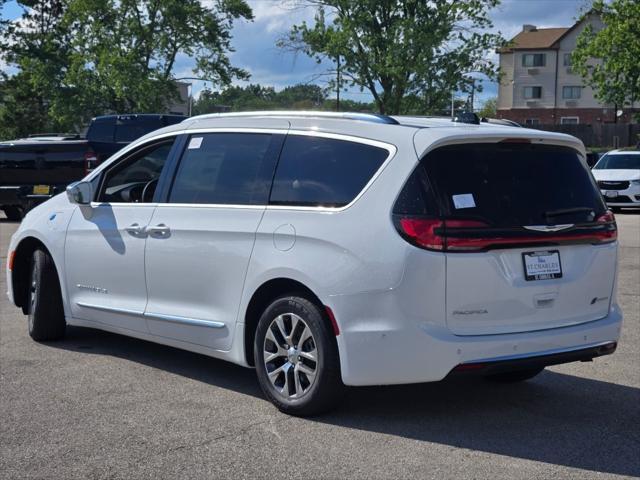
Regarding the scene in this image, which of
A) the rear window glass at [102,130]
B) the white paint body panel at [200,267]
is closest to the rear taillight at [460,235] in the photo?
the white paint body panel at [200,267]

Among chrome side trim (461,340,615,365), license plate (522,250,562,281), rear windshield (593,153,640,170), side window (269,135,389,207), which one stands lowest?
rear windshield (593,153,640,170)

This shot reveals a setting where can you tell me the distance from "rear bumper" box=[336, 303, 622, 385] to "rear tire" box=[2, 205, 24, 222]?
1669cm

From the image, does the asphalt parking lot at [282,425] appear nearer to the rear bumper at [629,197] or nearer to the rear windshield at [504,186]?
the rear windshield at [504,186]

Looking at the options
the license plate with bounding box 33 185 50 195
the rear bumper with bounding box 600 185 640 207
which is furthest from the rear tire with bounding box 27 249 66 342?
the rear bumper with bounding box 600 185 640 207

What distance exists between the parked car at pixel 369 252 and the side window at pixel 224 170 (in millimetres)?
11

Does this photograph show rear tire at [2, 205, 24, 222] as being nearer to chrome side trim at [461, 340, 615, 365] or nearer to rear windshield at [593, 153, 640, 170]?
rear windshield at [593, 153, 640, 170]

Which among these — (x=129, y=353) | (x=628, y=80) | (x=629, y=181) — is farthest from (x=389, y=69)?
(x=129, y=353)

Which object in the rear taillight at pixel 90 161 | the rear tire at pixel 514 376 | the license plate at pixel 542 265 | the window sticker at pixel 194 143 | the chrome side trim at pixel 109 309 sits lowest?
the rear tire at pixel 514 376

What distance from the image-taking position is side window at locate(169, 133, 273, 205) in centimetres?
595

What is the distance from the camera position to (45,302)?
741 centimetres

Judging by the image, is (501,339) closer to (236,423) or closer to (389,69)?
(236,423)

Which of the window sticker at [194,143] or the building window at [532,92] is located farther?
the building window at [532,92]

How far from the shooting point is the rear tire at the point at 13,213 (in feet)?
66.7

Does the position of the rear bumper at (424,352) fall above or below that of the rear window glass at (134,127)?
below
